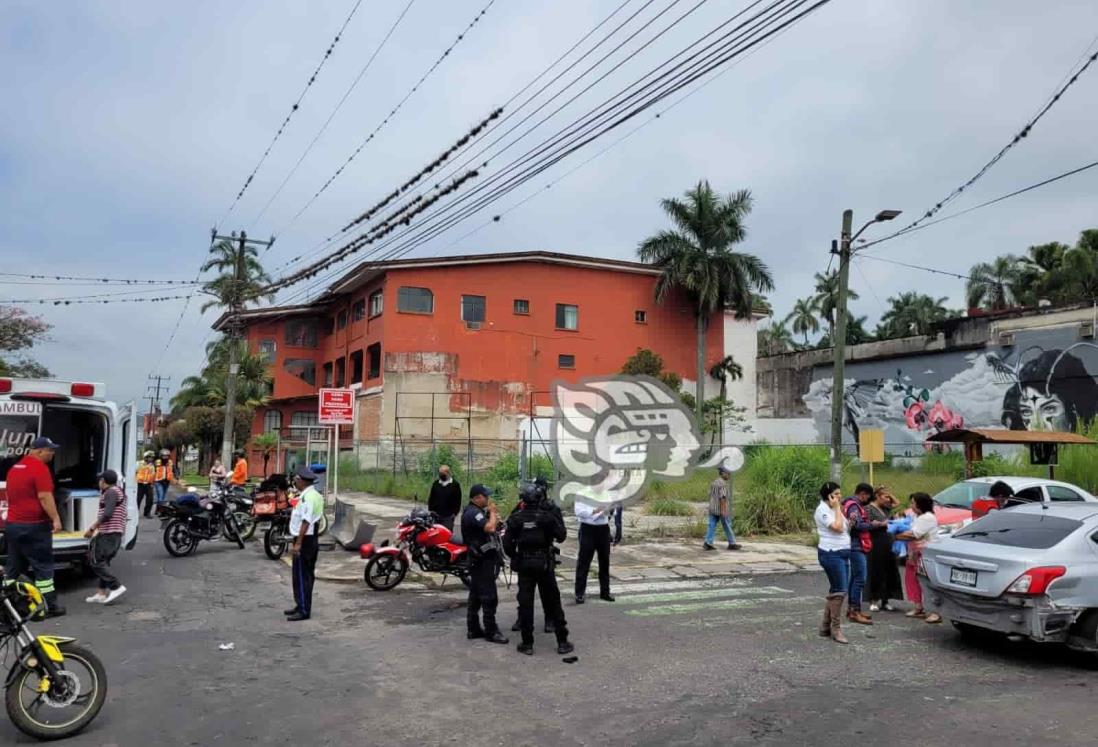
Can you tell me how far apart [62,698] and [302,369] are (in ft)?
150

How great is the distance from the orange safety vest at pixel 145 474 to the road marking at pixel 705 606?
16928 mm

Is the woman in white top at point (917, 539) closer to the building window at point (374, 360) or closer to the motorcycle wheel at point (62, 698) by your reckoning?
the motorcycle wheel at point (62, 698)

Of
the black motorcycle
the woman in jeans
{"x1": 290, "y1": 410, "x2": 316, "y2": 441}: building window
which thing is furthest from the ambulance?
{"x1": 290, "y1": 410, "x2": 316, "y2": 441}: building window

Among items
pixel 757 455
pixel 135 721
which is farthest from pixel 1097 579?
pixel 757 455

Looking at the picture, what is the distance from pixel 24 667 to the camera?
5.25 m

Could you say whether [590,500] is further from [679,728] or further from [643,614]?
[679,728]

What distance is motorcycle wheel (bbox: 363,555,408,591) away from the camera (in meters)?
11.2

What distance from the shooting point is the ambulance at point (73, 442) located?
10492 mm

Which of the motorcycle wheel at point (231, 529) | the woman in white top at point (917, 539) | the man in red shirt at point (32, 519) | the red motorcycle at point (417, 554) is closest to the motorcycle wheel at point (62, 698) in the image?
the man in red shirt at point (32, 519)

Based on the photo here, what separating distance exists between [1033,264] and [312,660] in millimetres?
49408

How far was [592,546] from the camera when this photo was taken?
10.6 m

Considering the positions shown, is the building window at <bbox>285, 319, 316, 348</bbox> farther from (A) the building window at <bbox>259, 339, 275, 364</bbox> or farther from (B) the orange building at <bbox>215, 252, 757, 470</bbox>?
(B) the orange building at <bbox>215, 252, 757, 470</bbox>

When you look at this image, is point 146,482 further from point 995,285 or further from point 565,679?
point 995,285

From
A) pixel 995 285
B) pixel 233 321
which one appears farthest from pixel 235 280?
pixel 995 285
